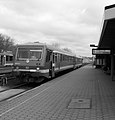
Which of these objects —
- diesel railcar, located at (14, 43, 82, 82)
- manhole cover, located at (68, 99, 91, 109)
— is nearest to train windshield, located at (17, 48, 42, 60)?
diesel railcar, located at (14, 43, 82, 82)

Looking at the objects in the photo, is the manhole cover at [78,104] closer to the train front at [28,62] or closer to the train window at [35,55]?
the train front at [28,62]

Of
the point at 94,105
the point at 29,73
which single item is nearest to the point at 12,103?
the point at 94,105

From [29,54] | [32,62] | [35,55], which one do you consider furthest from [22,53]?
[32,62]

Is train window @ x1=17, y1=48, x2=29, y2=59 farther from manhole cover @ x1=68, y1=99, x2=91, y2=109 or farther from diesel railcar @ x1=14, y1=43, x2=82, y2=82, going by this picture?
manhole cover @ x1=68, y1=99, x2=91, y2=109

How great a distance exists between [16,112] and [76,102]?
275cm

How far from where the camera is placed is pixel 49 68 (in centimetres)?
1800

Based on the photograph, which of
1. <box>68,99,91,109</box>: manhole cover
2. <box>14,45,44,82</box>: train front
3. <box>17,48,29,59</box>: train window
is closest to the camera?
<box>68,99,91,109</box>: manhole cover

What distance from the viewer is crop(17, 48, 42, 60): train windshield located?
1678cm

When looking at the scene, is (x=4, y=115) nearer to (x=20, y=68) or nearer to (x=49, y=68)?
(x=20, y=68)

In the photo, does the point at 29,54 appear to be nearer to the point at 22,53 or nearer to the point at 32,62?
the point at 22,53

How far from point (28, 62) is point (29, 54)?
2.40ft

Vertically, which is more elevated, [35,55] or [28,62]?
[35,55]

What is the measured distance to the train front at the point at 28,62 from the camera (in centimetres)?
1614

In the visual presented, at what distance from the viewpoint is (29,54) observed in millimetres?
17016
